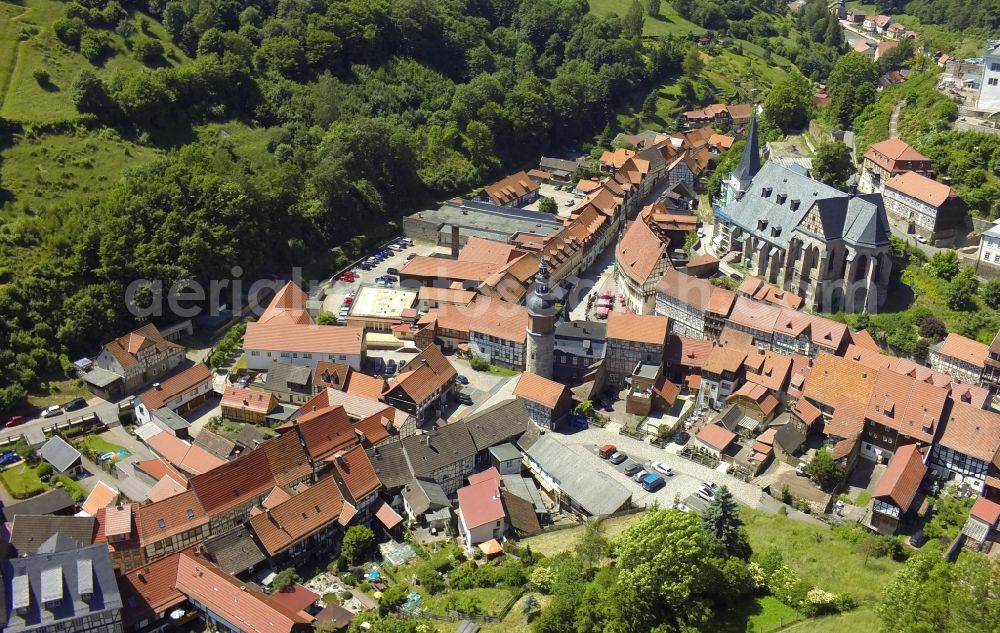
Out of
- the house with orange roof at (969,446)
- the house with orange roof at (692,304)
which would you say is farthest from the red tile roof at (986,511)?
the house with orange roof at (692,304)

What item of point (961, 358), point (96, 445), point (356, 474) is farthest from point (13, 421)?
point (961, 358)

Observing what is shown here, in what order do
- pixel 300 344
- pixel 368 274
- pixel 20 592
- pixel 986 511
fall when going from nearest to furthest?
pixel 20 592, pixel 986 511, pixel 300 344, pixel 368 274

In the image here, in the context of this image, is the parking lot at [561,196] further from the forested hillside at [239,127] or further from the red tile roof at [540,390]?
the red tile roof at [540,390]

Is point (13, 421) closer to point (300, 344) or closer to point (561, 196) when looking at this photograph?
point (300, 344)

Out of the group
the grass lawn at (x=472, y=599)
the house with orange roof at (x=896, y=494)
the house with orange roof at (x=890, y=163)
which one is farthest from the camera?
the house with orange roof at (x=890, y=163)

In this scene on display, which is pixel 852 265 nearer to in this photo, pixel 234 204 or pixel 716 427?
pixel 716 427

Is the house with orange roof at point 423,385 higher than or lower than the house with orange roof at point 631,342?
lower
